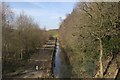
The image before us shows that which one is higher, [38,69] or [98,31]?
[98,31]

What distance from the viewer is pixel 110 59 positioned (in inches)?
928

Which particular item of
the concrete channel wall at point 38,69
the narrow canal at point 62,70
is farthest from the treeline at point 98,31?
the concrete channel wall at point 38,69

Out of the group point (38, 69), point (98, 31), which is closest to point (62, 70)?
point (38, 69)

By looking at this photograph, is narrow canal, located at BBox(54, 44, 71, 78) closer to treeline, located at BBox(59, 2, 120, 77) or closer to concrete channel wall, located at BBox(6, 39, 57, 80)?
concrete channel wall, located at BBox(6, 39, 57, 80)

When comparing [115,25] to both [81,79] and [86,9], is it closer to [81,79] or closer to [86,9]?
[86,9]

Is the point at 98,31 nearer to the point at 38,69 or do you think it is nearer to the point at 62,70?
the point at 38,69

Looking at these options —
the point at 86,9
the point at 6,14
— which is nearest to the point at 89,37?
the point at 86,9

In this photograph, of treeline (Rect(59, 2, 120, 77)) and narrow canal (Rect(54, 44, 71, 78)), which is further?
narrow canal (Rect(54, 44, 71, 78))

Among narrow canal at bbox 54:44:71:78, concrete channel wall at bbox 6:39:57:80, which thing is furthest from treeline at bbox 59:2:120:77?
concrete channel wall at bbox 6:39:57:80

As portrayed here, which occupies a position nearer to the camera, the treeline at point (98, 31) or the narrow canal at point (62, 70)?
the treeline at point (98, 31)

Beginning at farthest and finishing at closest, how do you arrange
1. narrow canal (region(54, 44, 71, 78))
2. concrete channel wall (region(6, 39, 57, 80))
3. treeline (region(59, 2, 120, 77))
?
narrow canal (region(54, 44, 71, 78)) → concrete channel wall (region(6, 39, 57, 80)) → treeline (region(59, 2, 120, 77))

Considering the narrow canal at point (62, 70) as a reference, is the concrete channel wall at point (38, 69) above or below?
above

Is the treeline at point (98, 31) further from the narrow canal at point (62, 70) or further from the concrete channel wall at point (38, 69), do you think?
the concrete channel wall at point (38, 69)

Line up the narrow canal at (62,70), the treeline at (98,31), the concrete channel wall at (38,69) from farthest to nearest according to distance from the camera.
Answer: the narrow canal at (62,70), the concrete channel wall at (38,69), the treeline at (98,31)
